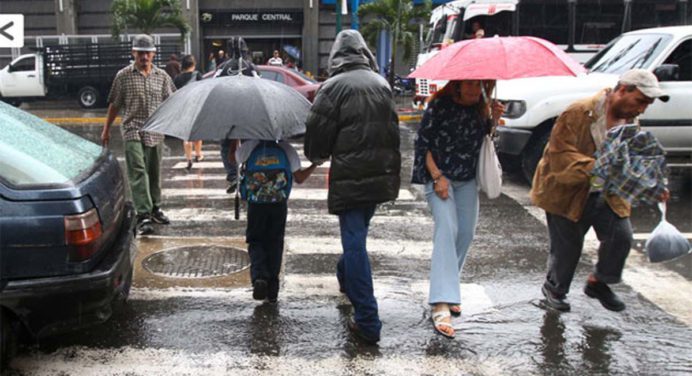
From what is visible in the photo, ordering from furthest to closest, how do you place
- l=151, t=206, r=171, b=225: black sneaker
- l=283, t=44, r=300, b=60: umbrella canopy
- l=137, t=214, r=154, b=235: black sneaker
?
l=283, t=44, r=300, b=60: umbrella canopy
l=151, t=206, r=171, b=225: black sneaker
l=137, t=214, r=154, b=235: black sneaker

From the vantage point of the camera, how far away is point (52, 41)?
23.8 meters

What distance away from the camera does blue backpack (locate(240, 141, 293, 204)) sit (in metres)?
4.34

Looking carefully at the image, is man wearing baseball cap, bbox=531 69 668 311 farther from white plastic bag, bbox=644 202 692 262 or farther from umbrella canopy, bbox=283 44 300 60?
umbrella canopy, bbox=283 44 300 60

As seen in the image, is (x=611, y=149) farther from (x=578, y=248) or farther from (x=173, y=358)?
(x=173, y=358)

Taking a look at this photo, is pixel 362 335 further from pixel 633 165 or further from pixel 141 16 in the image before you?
pixel 141 16

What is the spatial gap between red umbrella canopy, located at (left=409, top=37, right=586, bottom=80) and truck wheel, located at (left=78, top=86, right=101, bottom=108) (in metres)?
19.4

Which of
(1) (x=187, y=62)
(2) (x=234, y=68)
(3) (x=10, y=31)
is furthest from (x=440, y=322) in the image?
(1) (x=187, y=62)

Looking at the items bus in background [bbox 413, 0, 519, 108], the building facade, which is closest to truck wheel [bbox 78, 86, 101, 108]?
the building facade

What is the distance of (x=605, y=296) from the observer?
4582mm

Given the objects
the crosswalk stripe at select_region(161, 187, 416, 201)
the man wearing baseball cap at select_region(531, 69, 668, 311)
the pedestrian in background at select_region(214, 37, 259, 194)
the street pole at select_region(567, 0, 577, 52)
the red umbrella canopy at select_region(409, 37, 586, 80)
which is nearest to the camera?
the red umbrella canopy at select_region(409, 37, 586, 80)

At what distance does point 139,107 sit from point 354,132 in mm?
3243

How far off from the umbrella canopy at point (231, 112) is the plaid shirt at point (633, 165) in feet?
A: 6.21

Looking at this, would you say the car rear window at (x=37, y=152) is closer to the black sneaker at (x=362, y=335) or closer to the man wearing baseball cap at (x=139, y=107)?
the man wearing baseball cap at (x=139, y=107)

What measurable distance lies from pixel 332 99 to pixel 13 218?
1820 millimetres
